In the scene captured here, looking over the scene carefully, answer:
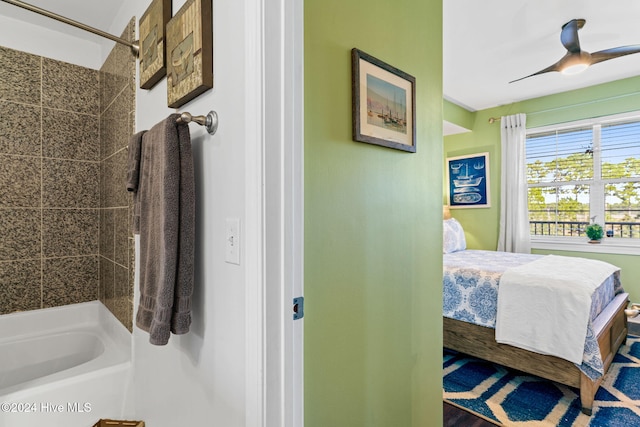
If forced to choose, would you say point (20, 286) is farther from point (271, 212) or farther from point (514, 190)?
point (514, 190)

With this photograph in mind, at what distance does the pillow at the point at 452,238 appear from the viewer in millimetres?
3698

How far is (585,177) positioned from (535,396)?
287cm

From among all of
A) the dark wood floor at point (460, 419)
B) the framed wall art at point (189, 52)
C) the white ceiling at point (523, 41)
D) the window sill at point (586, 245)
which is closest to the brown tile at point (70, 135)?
the framed wall art at point (189, 52)

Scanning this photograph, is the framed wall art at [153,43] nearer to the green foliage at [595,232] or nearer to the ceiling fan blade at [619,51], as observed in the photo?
the ceiling fan blade at [619,51]

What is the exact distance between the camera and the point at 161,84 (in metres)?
1.38

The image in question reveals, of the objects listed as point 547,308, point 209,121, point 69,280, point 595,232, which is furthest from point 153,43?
point 595,232

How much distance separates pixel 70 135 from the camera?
7.38 ft

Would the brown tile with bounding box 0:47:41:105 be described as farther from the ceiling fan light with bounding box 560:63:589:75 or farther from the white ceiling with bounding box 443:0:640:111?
the ceiling fan light with bounding box 560:63:589:75

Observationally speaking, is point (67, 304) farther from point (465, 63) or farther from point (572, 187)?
point (572, 187)

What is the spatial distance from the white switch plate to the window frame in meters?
4.34

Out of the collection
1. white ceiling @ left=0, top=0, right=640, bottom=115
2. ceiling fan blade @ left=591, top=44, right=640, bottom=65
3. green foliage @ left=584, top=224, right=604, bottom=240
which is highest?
white ceiling @ left=0, top=0, right=640, bottom=115

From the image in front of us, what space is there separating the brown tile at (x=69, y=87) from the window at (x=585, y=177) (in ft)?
15.0

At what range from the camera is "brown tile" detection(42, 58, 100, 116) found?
2.15 meters

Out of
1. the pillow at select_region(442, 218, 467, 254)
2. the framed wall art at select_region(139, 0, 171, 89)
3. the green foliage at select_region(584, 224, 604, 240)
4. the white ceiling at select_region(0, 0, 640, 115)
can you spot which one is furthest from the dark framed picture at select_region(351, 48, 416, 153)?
the green foliage at select_region(584, 224, 604, 240)
